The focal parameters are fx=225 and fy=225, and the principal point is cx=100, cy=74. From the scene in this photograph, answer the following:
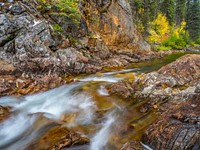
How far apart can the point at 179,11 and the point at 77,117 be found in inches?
2287

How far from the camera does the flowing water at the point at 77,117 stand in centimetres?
776

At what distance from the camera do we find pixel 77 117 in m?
9.12

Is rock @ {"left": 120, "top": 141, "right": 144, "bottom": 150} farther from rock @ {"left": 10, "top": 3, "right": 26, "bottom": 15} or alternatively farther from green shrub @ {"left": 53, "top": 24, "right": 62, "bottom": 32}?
rock @ {"left": 10, "top": 3, "right": 26, "bottom": 15}

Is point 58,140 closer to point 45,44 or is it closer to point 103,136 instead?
point 103,136

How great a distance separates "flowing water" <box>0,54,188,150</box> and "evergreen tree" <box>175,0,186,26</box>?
54356 mm

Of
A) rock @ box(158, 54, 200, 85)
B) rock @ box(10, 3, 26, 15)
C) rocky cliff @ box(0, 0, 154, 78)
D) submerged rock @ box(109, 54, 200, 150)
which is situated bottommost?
submerged rock @ box(109, 54, 200, 150)

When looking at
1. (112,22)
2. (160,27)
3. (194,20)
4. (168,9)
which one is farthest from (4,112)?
(194,20)

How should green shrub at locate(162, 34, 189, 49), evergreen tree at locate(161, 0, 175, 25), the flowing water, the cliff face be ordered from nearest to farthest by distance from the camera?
1. the flowing water
2. the cliff face
3. green shrub at locate(162, 34, 189, 49)
4. evergreen tree at locate(161, 0, 175, 25)

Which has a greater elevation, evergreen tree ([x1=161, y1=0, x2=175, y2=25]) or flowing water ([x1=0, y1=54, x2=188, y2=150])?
evergreen tree ([x1=161, y1=0, x2=175, y2=25])

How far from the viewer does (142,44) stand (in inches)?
1280

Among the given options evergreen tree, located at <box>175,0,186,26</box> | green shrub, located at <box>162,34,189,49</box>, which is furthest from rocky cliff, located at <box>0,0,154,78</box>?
evergreen tree, located at <box>175,0,186,26</box>

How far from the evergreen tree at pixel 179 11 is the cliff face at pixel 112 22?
1326 inches

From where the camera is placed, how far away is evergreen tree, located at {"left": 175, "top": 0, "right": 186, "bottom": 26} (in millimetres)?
58828

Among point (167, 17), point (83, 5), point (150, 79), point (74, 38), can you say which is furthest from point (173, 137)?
point (167, 17)
